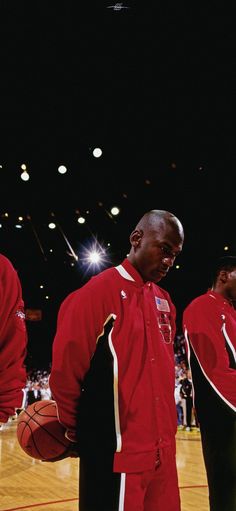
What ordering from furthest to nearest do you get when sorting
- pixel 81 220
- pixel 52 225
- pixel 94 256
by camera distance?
1. pixel 94 256
2. pixel 52 225
3. pixel 81 220

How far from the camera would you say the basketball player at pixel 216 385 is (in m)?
3.02

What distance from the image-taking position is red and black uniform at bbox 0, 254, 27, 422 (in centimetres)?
203

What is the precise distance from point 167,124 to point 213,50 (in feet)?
9.60

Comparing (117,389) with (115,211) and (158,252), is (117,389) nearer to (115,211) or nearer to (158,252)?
(158,252)

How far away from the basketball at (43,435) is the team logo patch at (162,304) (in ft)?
2.29

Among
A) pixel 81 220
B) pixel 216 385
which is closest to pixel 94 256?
pixel 81 220

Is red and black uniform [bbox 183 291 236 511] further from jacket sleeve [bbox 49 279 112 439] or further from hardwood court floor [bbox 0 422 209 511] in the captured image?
hardwood court floor [bbox 0 422 209 511]

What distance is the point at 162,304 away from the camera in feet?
8.52

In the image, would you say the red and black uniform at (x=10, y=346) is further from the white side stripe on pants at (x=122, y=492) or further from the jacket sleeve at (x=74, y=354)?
the white side stripe on pants at (x=122, y=492)

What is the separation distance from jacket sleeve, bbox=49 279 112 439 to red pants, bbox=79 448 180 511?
205 mm

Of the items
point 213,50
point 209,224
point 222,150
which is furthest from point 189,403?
point 213,50

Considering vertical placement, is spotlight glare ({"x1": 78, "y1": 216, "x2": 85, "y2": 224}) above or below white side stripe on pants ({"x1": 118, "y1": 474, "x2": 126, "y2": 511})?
above

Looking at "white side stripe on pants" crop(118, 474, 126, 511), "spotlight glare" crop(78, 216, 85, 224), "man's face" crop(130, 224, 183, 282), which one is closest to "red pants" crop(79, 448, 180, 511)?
"white side stripe on pants" crop(118, 474, 126, 511)

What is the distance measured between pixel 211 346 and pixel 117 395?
1196 mm
